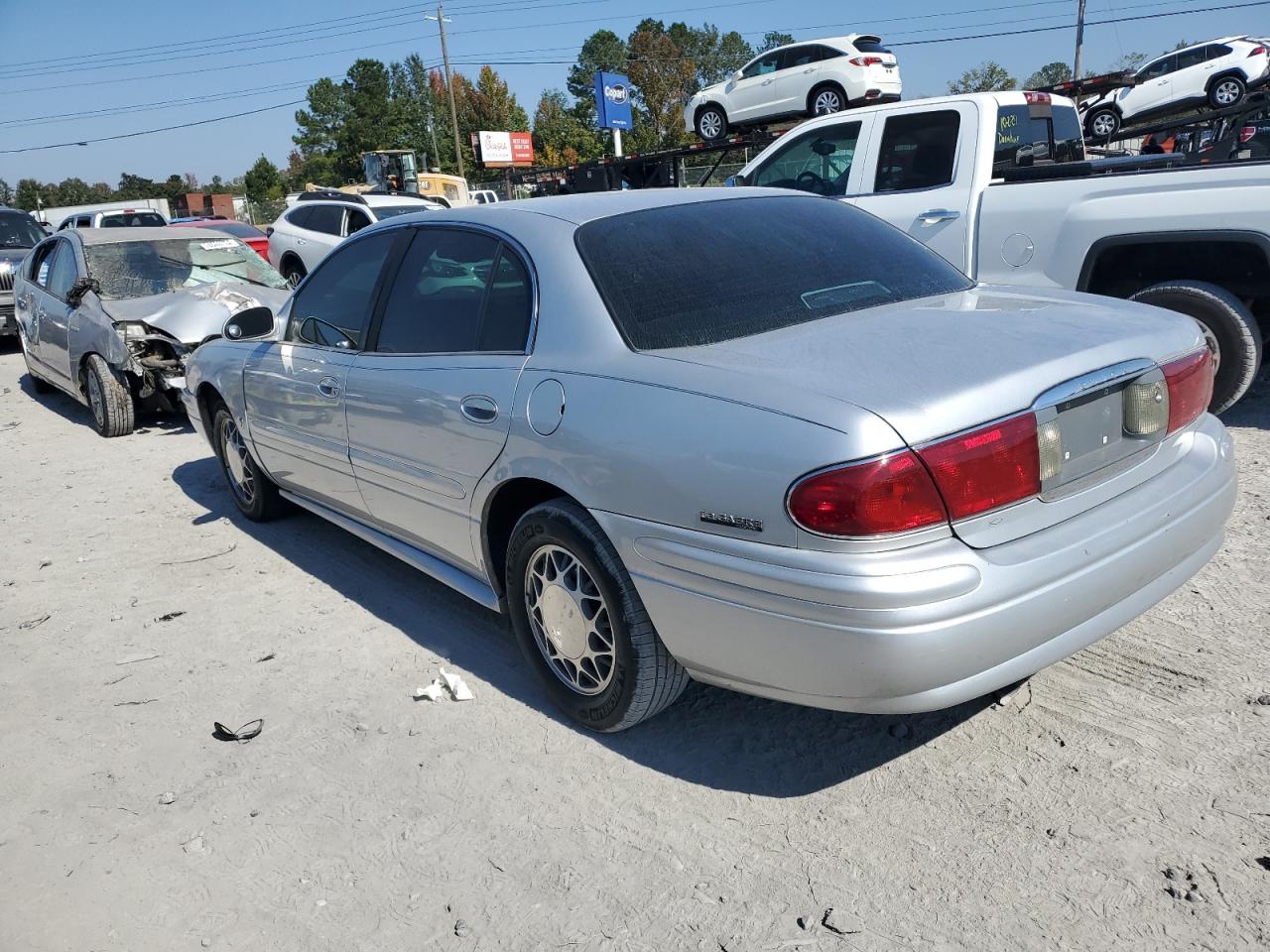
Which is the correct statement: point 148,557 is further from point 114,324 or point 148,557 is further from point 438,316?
point 114,324

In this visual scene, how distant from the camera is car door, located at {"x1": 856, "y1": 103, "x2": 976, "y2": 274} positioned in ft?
20.8

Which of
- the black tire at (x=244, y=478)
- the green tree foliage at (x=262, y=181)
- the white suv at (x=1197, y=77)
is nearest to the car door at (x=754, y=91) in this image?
the white suv at (x=1197, y=77)

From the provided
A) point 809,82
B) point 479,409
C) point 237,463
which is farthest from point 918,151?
point 809,82

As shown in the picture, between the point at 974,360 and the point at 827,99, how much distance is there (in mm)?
13553

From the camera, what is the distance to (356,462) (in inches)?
161

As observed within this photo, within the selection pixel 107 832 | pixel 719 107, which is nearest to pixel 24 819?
pixel 107 832

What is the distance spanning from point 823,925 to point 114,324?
24.2 feet

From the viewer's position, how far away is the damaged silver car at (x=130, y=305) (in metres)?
7.75

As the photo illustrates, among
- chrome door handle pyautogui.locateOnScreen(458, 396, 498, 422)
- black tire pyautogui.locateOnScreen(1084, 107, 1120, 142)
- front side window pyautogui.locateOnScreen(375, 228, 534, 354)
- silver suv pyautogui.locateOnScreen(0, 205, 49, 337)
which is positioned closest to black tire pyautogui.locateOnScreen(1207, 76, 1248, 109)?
black tire pyautogui.locateOnScreen(1084, 107, 1120, 142)

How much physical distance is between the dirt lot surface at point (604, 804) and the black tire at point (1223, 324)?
1.64 meters

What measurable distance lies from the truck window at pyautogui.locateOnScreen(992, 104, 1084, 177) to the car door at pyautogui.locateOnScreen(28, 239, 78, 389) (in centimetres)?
757

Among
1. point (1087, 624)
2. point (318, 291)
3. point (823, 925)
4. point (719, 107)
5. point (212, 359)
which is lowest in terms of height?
point (823, 925)

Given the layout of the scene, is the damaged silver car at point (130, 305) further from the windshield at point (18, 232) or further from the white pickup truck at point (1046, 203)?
the windshield at point (18, 232)

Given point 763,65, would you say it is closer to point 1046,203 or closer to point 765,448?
point 1046,203
